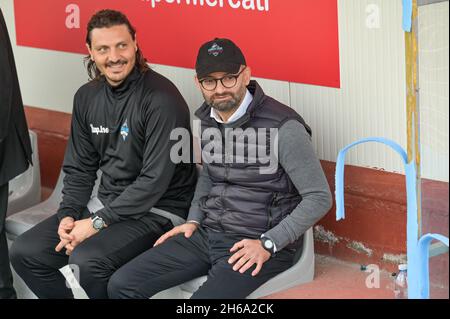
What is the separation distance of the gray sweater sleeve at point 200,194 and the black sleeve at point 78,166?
668mm

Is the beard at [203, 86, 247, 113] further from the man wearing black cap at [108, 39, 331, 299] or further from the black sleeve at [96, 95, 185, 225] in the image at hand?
the black sleeve at [96, 95, 185, 225]

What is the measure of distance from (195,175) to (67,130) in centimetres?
157

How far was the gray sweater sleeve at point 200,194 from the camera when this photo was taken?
4227mm

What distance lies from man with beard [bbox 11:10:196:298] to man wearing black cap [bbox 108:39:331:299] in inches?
8.6

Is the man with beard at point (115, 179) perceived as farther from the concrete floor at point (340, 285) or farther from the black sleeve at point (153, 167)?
the concrete floor at point (340, 285)

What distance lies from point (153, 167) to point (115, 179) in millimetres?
309

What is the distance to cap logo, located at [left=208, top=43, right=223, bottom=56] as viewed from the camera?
391cm

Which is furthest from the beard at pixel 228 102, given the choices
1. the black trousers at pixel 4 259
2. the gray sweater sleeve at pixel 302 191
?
the black trousers at pixel 4 259

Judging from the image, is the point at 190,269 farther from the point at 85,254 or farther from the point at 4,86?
the point at 4,86

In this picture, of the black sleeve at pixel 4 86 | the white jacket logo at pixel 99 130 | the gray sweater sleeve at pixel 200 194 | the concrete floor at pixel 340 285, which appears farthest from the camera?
the black sleeve at pixel 4 86

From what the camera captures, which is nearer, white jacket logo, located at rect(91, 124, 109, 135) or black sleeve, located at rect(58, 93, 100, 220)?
white jacket logo, located at rect(91, 124, 109, 135)

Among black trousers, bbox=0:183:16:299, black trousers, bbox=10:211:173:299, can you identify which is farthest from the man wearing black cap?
black trousers, bbox=0:183:16:299

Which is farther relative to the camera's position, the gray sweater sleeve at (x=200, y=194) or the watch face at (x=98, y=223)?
the watch face at (x=98, y=223)

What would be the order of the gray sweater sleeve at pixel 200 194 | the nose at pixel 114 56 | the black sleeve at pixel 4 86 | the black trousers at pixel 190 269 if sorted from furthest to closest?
the black sleeve at pixel 4 86 < the nose at pixel 114 56 < the gray sweater sleeve at pixel 200 194 < the black trousers at pixel 190 269
